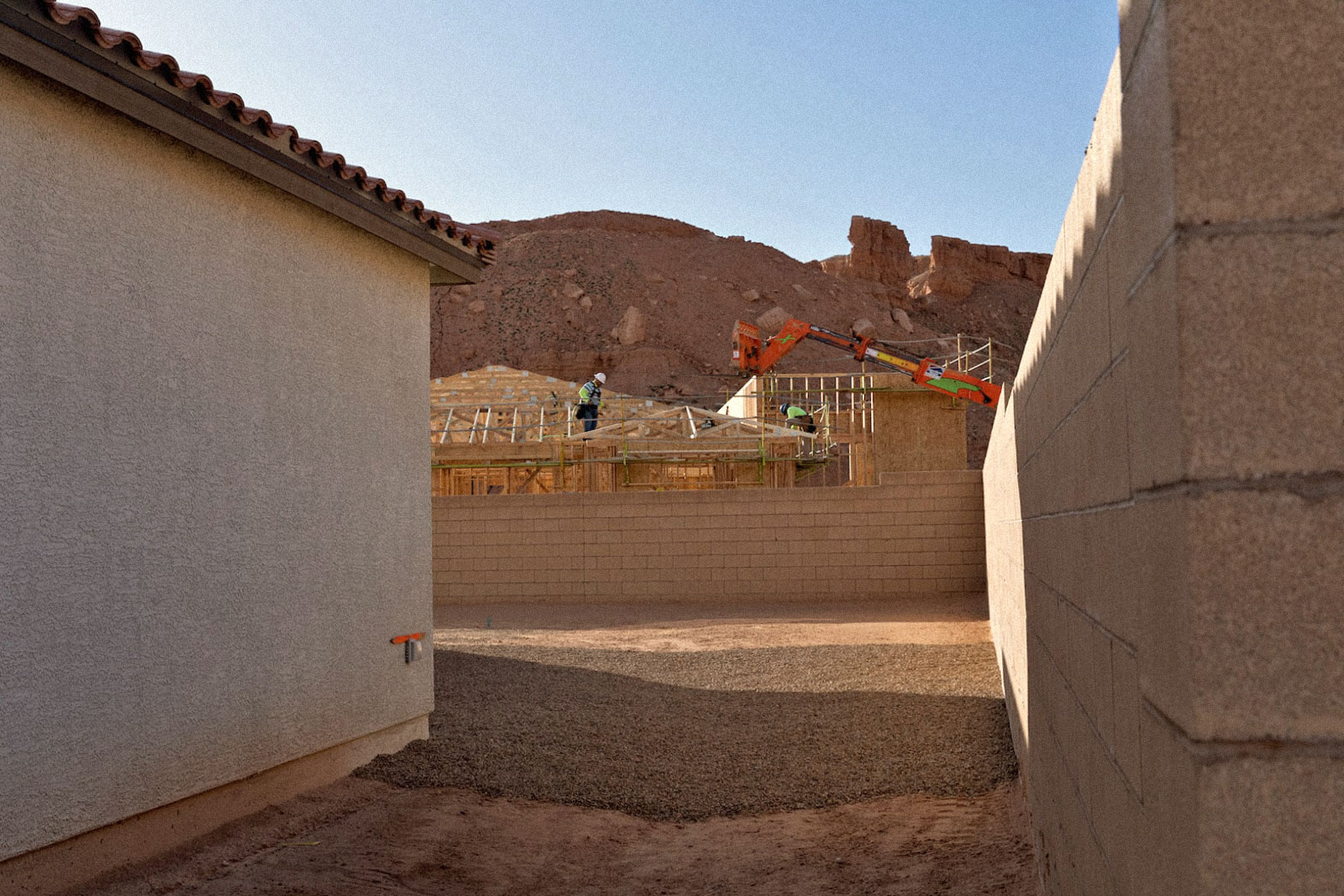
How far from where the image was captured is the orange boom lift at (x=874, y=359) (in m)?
25.0

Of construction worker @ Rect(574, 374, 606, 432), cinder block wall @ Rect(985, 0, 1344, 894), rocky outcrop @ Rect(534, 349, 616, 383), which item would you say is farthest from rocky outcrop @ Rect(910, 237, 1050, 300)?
cinder block wall @ Rect(985, 0, 1344, 894)

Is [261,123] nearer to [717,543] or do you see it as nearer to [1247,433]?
[1247,433]

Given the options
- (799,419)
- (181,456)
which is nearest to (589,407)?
(799,419)

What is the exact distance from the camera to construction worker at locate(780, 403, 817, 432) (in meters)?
28.8

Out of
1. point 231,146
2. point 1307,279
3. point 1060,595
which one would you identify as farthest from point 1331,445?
point 231,146

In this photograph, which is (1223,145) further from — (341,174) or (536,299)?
(536,299)

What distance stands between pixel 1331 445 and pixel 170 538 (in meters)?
5.97

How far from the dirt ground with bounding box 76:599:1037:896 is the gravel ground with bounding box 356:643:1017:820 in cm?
3

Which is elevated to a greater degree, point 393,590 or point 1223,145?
point 1223,145

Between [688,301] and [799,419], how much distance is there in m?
46.6

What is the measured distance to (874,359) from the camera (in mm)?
25797

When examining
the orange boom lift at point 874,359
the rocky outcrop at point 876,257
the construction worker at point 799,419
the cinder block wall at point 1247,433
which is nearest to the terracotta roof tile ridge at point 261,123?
the cinder block wall at point 1247,433

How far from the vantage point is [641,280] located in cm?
7575

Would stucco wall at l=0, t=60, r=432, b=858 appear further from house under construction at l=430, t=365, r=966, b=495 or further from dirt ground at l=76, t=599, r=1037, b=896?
house under construction at l=430, t=365, r=966, b=495
